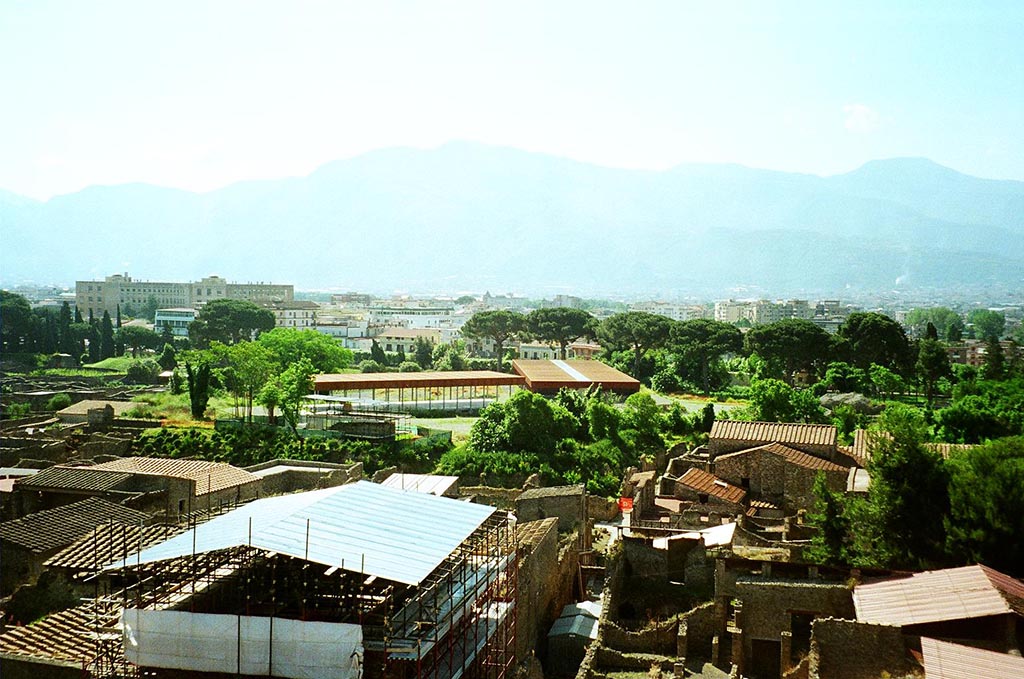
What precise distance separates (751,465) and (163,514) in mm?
16091

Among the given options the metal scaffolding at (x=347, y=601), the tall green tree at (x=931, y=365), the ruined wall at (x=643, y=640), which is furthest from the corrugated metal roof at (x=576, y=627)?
the tall green tree at (x=931, y=365)

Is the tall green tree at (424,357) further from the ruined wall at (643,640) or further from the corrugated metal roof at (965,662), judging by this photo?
the corrugated metal roof at (965,662)

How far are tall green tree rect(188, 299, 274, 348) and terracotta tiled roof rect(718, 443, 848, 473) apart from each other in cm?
6050

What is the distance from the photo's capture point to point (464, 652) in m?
13.0

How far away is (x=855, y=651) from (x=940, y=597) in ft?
6.08

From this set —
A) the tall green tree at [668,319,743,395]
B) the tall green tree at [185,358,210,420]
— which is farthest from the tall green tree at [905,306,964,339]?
the tall green tree at [185,358,210,420]

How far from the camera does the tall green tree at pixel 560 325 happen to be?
252 feet

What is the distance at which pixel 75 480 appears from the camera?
929 inches

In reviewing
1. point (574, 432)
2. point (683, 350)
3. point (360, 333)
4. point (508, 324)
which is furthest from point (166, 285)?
point (574, 432)

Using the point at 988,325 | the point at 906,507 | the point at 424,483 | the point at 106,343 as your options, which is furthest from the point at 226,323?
the point at 988,325

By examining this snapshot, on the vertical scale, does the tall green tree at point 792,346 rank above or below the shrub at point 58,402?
above

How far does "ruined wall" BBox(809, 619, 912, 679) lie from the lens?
13977mm

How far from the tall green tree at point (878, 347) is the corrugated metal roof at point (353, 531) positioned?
50462 mm

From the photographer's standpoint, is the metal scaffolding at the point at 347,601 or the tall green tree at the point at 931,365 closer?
the metal scaffolding at the point at 347,601
